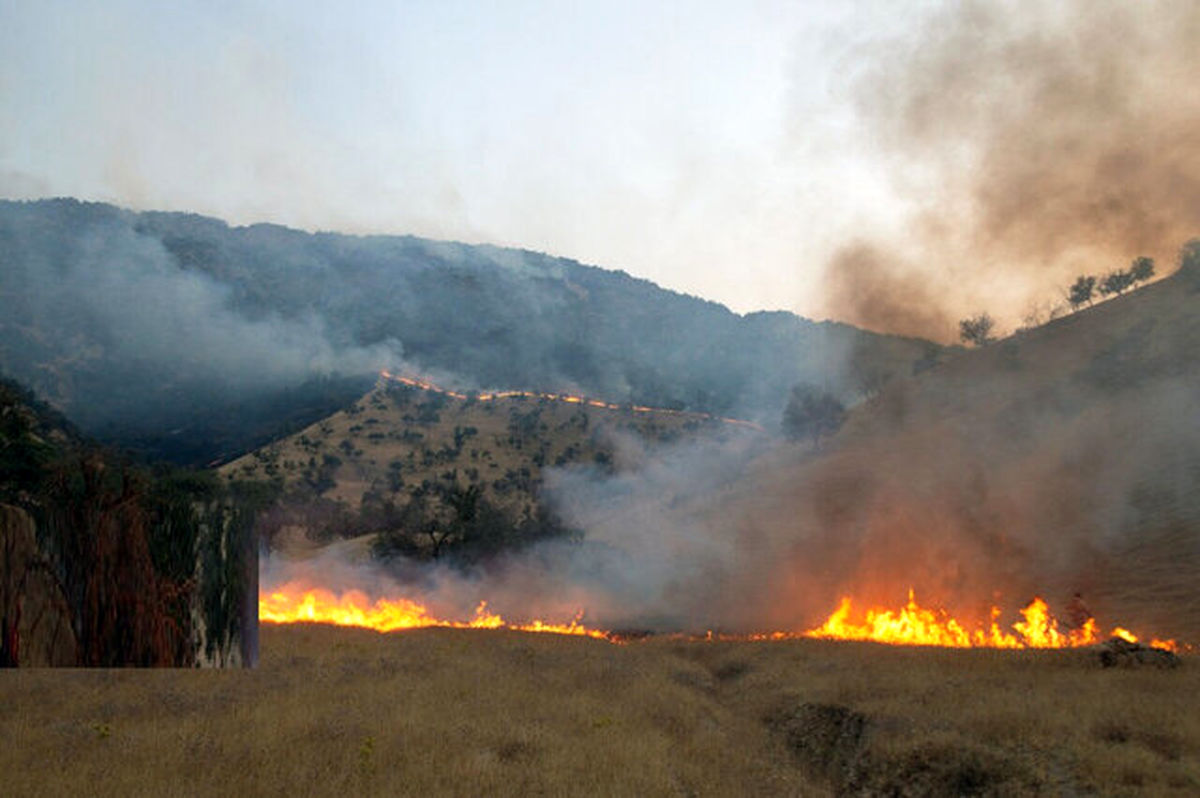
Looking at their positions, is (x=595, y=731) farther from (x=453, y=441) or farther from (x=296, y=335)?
(x=296, y=335)

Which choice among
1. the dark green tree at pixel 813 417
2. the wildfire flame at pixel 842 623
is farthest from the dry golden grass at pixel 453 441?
the wildfire flame at pixel 842 623

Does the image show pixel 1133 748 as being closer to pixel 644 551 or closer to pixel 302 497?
pixel 644 551

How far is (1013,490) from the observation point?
44.4 m

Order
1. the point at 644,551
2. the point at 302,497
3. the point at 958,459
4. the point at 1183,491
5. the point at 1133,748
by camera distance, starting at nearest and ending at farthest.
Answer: the point at 1133,748 < the point at 1183,491 < the point at 644,551 < the point at 958,459 < the point at 302,497

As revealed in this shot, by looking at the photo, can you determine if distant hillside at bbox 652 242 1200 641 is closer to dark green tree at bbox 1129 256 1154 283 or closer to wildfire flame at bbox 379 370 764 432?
dark green tree at bbox 1129 256 1154 283

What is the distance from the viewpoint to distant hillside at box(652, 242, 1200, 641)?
3356 centimetres

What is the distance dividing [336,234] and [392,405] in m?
111

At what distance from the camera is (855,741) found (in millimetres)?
14273

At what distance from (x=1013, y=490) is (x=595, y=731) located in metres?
38.1

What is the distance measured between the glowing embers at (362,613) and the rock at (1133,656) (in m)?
19.2

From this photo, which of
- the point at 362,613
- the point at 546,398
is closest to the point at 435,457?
the point at 546,398

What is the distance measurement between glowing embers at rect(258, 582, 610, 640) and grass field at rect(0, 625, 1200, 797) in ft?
47.5

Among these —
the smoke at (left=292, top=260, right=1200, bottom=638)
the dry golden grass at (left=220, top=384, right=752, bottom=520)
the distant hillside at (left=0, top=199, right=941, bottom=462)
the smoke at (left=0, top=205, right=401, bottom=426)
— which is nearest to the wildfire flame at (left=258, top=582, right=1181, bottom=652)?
the smoke at (left=292, top=260, right=1200, bottom=638)

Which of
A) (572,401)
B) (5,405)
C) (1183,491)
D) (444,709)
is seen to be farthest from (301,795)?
(572,401)
